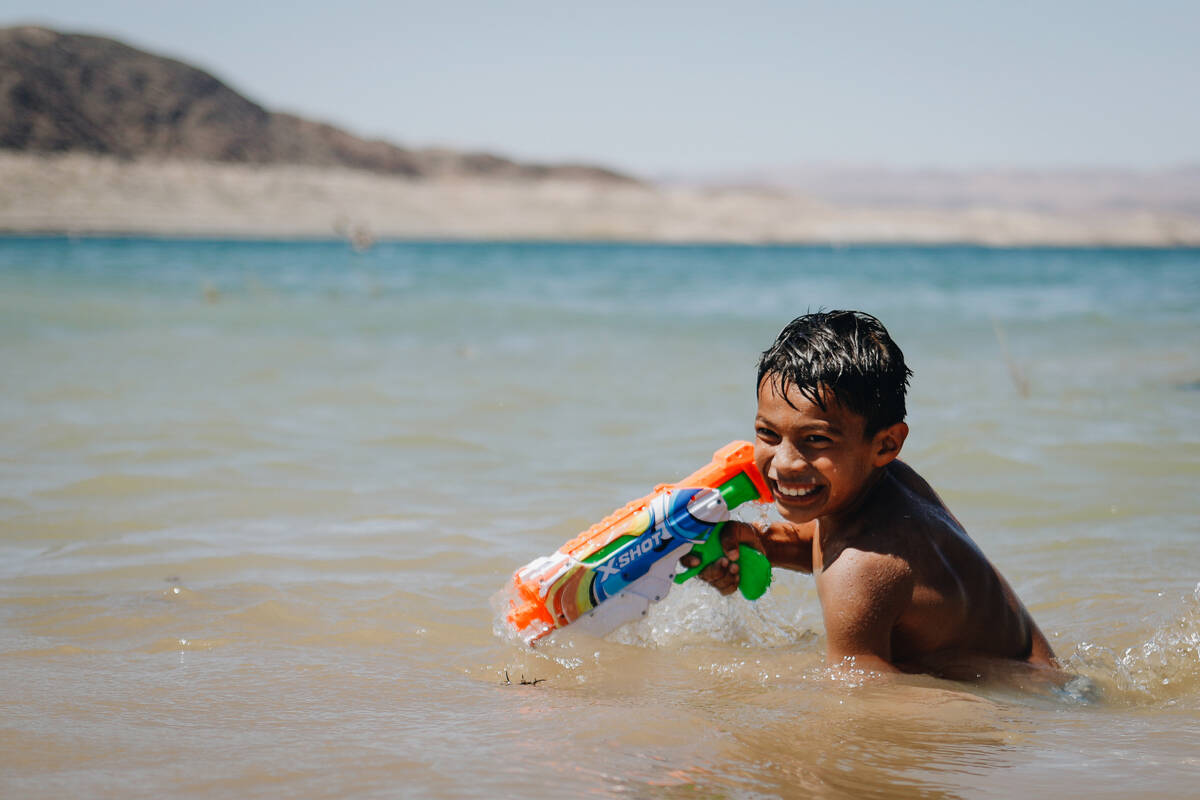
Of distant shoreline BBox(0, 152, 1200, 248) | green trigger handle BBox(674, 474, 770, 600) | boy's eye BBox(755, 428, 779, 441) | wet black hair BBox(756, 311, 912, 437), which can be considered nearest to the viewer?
wet black hair BBox(756, 311, 912, 437)

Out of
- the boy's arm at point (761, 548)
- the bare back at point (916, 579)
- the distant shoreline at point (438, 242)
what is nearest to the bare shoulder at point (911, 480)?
the bare back at point (916, 579)

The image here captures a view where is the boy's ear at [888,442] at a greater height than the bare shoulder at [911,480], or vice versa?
the boy's ear at [888,442]

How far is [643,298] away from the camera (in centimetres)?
1898

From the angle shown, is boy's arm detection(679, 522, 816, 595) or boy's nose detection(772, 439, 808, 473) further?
boy's arm detection(679, 522, 816, 595)

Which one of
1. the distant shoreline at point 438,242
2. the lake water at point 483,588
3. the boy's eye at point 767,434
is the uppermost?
the distant shoreline at point 438,242

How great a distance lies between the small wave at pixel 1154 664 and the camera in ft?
8.68

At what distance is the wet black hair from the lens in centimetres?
229

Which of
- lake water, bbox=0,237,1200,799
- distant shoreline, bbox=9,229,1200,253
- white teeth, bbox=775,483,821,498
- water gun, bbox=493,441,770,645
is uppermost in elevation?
distant shoreline, bbox=9,229,1200,253

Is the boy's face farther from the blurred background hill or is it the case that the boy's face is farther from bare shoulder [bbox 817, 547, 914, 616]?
the blurred background hill

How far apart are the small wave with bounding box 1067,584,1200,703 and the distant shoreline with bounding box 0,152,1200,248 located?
3817 centimetres

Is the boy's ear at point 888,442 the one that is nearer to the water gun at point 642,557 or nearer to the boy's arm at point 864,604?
the boy's arm at point 864,604

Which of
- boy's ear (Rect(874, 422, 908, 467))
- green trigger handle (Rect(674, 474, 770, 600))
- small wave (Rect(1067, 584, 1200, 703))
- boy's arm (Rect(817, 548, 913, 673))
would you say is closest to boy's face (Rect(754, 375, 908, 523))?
boy's ear (Rect(874, 422, 908, 467))

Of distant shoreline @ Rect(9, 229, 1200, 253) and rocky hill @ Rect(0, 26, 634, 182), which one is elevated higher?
rocky hill @ Rect(0, 26, 634, 182)

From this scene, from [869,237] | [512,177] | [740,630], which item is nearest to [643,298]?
[740,630]
